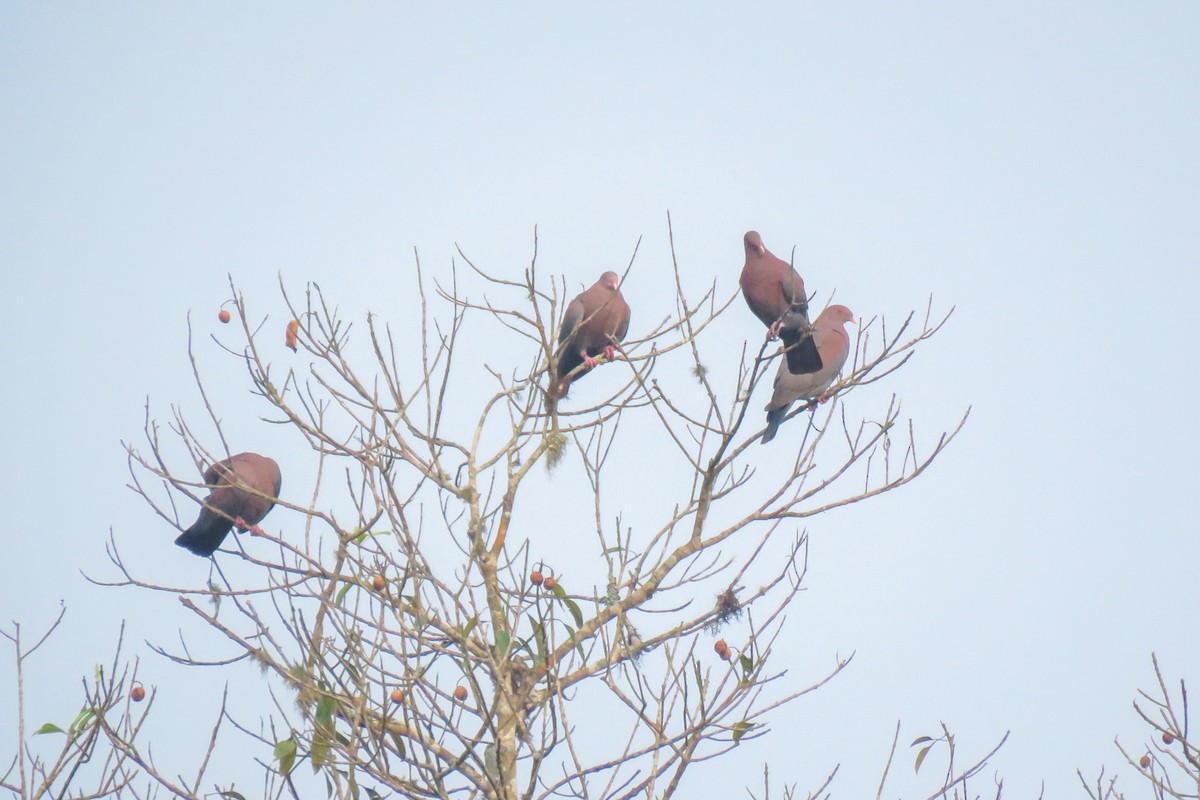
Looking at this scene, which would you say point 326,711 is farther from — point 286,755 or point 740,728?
point 740,728

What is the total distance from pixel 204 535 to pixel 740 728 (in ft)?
7.73

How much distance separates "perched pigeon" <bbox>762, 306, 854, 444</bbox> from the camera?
432 cm

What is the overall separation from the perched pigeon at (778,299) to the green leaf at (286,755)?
221 centimetres

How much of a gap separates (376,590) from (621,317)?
226cm

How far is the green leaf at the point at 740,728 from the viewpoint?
286 cm

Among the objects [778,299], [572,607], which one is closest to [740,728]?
[572,607]

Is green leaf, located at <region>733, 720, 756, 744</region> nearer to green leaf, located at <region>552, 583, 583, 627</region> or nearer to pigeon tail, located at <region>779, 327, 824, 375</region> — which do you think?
green leaf, located at <region>552, 583, 583, 627</region>

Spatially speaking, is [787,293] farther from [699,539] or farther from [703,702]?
[703,702]

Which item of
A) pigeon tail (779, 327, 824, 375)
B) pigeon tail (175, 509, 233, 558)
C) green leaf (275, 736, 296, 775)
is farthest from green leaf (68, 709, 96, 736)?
pigeon tail (779, 327, 824, 375)

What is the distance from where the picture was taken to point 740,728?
9.43 ft

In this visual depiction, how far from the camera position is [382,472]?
8.10 feet

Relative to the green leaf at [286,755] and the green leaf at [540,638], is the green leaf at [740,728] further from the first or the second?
the green leaf at [286,755]

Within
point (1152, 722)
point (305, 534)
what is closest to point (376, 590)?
point (305, 534)

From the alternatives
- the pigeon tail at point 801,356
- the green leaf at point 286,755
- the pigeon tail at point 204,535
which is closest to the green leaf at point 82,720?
the green leaf at point 286,755
